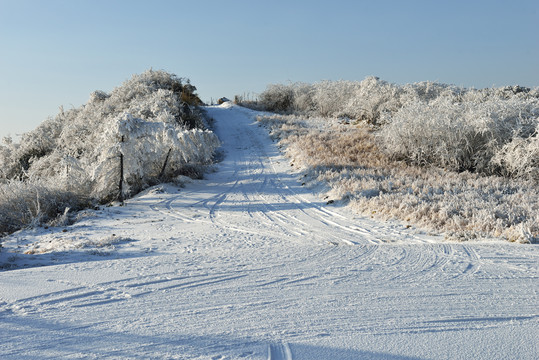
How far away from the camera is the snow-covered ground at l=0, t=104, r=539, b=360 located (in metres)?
3.50

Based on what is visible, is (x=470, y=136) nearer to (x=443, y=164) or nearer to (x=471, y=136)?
(x=471, y=136)

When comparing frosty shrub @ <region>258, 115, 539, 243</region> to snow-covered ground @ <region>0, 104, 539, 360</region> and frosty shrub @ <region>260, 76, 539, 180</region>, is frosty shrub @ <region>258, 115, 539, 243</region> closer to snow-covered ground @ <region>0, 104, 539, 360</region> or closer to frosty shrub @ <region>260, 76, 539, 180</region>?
frosty shrub @ <region>260, 76, 539, 180</region>

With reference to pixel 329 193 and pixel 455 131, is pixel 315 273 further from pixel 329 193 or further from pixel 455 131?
pixel 455 131

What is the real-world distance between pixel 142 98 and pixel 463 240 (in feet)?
66.5

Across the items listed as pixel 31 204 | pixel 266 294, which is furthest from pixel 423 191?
pixel 31 204

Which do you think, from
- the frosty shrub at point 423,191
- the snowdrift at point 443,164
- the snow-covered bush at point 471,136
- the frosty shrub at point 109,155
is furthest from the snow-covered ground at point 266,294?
the snow-covered bush at point 471,136

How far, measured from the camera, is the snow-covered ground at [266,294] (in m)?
3.50

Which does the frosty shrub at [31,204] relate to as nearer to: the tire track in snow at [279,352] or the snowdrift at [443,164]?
the snowdrift at [443,164]

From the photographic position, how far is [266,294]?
15.5 feet

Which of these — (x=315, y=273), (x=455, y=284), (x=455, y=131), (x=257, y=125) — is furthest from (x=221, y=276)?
(x=257, y=125)

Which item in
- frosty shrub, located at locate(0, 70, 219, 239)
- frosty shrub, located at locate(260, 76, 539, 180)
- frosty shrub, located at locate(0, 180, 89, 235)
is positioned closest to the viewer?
frosty shrub, located at locate(0, 180, 89, 235)

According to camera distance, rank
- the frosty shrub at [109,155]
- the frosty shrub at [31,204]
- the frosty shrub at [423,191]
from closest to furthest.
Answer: the frosty shrub at [423,191] < the frosty shrub at [31,204] < the frosty shrub at [109,155]

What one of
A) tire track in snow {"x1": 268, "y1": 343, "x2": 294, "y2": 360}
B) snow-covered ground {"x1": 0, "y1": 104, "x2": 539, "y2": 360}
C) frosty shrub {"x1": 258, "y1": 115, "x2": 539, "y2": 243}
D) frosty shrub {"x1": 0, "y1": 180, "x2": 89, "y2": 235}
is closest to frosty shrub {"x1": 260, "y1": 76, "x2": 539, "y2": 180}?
frosty shrub {"x1": 258, "y1": 115, "x2": 539, "y2": 243}

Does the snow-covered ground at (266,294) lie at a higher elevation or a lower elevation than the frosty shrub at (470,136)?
lower
